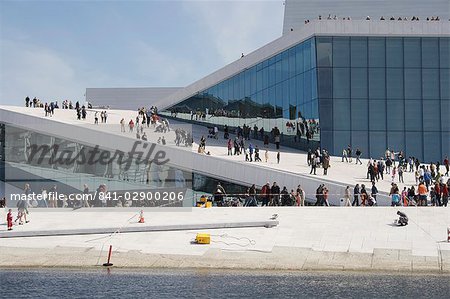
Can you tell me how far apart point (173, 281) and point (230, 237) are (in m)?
6.02

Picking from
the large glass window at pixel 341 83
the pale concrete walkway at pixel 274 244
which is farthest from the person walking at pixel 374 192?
the large glass window at pixel 341 83

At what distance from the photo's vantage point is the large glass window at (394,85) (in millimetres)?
48125

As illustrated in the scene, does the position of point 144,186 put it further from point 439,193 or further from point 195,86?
point 195,86

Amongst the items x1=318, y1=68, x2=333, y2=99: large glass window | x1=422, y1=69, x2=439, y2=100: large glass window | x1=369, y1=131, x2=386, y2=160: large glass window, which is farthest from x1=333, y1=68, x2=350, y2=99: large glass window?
x1=422, y1=69, x2=439, y2=100: large glass window

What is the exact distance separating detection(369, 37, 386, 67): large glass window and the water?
1072 inches

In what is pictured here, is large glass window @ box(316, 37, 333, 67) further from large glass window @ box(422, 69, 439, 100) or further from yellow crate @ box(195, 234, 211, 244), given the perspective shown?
yellow crate @ box(195, 234, 211, 244)

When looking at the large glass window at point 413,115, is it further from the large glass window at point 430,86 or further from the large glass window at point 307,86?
the large glass window at point 307,86

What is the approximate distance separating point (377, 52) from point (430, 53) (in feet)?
12.8

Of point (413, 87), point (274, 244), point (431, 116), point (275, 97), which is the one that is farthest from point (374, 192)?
point (275, 97)

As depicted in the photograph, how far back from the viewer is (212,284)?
2178cm

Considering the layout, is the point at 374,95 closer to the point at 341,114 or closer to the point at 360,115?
the point at 360,115

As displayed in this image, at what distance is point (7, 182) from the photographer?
166 ft

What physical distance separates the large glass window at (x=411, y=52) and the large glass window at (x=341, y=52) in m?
4.20

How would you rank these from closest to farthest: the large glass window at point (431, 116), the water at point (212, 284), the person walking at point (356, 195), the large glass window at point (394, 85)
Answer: the water at point (212, 284) < the person walking at point (356, 195) < the large glass window at point (431, 116) < the large glass window at point (394, 85)
